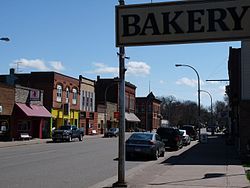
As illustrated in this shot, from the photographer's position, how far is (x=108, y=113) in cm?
8819

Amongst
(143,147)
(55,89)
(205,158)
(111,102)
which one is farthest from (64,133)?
(111,102)

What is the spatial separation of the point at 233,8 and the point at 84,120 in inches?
2516

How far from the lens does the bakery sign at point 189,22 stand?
34.4ft

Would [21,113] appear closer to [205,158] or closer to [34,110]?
[34,110]

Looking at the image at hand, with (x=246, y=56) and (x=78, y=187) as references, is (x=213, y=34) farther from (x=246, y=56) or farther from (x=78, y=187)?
(x=246, y=56)

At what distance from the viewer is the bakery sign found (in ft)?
34.4

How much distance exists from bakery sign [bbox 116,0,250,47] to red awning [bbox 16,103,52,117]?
39.6 meters

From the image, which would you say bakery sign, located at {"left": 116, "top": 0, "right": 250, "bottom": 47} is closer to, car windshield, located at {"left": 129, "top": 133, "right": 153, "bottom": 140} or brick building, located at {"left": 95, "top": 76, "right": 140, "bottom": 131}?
car windshield, located at {"left": 129, "top": 133, "right": 153, "bottom": 140}

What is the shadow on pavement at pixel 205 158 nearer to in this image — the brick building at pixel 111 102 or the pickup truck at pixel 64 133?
the pickup truck at pixel 64 133

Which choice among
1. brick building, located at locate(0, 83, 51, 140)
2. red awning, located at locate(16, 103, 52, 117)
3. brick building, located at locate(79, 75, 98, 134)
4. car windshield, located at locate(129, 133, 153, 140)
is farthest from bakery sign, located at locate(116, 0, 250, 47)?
brick building, located at locate(79, 75, 98, 134)

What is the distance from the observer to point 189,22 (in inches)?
424

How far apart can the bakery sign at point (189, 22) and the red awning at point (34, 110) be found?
39.6 meters

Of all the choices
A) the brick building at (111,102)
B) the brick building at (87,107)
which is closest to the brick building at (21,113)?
the brick building at (87,107)

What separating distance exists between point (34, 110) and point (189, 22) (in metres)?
43.9
